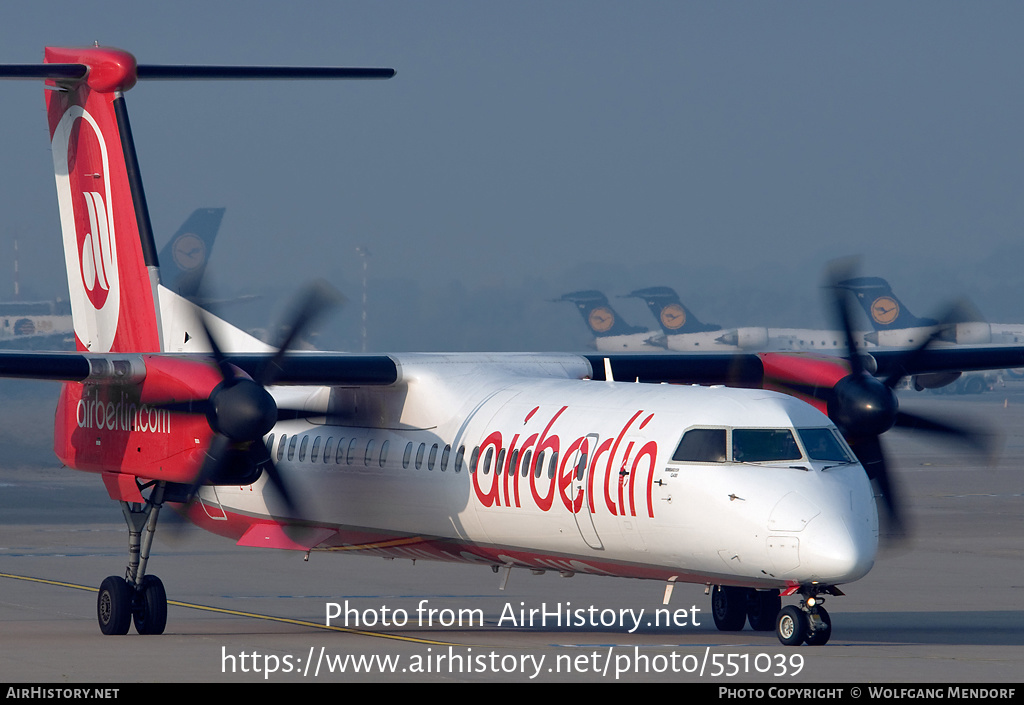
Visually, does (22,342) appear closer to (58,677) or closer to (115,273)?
(115,273)

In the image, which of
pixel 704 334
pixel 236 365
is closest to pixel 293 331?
pixel 236 365

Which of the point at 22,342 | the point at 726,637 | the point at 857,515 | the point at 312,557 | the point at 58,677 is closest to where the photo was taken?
the point at 58,677

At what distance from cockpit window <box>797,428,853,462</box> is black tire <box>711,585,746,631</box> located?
3.75 metres

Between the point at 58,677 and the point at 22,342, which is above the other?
the point at 22,342

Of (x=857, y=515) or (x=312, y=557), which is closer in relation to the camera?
(x=857, y=515)

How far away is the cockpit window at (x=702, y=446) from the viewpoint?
50.1 ft

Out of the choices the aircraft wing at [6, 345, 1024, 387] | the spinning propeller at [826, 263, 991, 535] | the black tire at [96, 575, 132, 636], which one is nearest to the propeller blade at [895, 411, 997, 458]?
the spinning propeller at [826, 263, 991, 535]

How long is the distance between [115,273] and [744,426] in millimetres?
9724

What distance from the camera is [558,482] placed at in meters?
16.5

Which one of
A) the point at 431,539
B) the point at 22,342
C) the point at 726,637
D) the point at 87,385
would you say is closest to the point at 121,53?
the point at 87,385

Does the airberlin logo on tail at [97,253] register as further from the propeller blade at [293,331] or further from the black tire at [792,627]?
the black tire at [792,627]

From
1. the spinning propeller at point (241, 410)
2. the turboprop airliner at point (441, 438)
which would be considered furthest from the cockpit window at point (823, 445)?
the spinning propeller at point (241, 410)

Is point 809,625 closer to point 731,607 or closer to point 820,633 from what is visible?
point 820,633

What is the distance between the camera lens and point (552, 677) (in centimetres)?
1380
